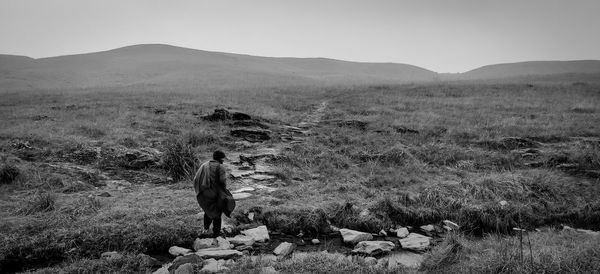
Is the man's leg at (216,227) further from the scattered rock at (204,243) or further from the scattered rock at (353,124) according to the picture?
the scattered rock at (353,124)

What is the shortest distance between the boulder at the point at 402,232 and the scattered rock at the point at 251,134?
8871mm

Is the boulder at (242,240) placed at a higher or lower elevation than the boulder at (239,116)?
lower

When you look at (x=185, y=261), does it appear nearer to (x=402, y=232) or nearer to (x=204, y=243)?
(x=204, y=243)

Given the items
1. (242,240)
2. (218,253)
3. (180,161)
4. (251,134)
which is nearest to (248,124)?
(251,134)

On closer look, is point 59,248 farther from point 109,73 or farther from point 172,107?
point 109,73

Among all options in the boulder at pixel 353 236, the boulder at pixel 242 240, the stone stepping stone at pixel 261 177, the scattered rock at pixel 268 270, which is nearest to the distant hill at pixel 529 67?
the stone stepping stone at pixel 261 177

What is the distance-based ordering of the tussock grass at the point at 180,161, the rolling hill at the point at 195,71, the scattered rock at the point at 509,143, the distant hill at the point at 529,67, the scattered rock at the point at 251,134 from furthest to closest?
the distant hill at the point at 529,67 → the rolling hill at the point at 195,71 → the scattered rock at the point at 251,134 → the scattered rock at the point at 509,143 → the tussock grass at the point at 180,161

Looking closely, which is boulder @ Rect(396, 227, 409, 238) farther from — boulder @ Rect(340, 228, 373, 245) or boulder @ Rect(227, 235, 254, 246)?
boulder @ Rect(227, 235, 254, 246)

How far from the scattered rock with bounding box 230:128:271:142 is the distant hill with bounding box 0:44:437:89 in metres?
25.6

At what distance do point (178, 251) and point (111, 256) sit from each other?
1150 millimetres

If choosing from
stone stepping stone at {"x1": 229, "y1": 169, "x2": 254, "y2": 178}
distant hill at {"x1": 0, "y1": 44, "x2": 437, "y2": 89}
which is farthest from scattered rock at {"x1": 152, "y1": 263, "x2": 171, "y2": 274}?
distant hill at {"x1": 0, "y1": 44, "x2": 437, "y2": 89}

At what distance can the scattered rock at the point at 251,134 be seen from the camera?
53.1ft

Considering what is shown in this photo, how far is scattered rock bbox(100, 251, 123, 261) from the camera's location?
20.4 ft

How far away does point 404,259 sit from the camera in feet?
22.9
